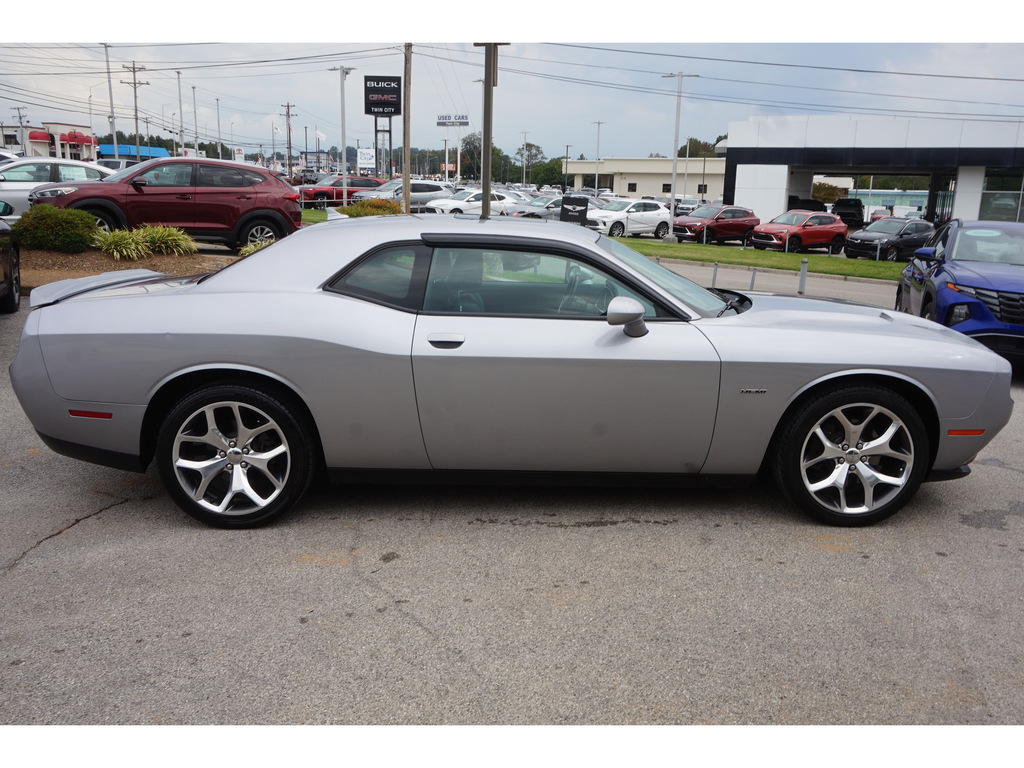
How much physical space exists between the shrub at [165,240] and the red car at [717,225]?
22397 millimetres

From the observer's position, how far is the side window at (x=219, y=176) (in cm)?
1534

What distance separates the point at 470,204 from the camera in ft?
105

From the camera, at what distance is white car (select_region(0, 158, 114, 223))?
58.3 feet

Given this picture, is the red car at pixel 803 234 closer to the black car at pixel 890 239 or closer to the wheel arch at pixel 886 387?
the black car at pixel 890 239

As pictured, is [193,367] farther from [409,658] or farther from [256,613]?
[409,658]

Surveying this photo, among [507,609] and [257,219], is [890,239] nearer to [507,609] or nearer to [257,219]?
[257,219]

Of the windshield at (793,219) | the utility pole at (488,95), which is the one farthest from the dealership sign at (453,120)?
the utility pole at (488,95)

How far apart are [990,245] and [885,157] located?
129 feet

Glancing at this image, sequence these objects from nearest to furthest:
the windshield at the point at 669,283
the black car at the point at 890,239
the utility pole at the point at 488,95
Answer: the windshield at the point at 669,283, the utility pole at the point at 488,95, the black car at the point at 890,239

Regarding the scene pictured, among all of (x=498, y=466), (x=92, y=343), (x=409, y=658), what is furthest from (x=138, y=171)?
(x=409, y=658)

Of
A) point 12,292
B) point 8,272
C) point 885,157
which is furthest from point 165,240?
point 885,157

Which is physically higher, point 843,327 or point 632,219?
point 843,327

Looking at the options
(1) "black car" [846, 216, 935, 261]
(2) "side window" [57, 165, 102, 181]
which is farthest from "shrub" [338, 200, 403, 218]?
(1) "black car" [846, 216, 935, 261]

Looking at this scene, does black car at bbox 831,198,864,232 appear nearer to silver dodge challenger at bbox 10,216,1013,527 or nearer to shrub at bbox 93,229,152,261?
shrub at bbox 93,229,152,261
